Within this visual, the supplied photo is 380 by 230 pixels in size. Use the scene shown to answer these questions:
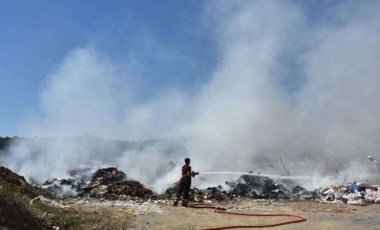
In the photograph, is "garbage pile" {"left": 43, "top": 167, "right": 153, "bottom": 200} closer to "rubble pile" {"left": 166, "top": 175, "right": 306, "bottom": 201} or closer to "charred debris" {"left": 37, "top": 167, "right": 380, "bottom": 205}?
"charred debris" {"left": 37, "top": 167, "right": 380, "bottom": 205}

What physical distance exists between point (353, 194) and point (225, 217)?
6635 mm

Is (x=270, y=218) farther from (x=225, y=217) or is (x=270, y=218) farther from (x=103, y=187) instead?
(x=103, y=187)

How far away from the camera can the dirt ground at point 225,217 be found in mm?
11984

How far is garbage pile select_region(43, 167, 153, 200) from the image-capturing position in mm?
18112

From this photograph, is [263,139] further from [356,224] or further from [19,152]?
[356,224]

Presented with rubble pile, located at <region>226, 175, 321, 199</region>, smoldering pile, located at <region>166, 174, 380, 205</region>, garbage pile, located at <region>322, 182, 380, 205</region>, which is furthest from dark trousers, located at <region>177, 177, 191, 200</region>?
garbage pile, located at <region>322, 182, 380, 205</region>

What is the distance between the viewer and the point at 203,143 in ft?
107

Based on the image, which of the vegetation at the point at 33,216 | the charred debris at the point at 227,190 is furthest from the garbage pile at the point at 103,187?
the vegetation at the point at 33,216

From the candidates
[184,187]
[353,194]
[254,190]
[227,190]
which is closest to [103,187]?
[184,187]

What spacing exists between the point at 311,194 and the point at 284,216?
19.9 ft

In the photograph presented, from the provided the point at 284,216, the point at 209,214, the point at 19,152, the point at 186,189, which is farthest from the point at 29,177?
the point at 284,216

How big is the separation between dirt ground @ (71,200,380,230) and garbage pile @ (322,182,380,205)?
2.63 feet

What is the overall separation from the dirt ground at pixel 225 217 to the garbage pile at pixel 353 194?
0.80 metres

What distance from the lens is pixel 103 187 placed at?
19188 millimetres
